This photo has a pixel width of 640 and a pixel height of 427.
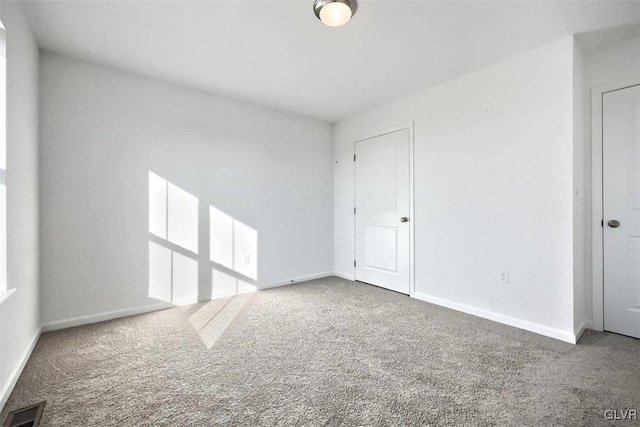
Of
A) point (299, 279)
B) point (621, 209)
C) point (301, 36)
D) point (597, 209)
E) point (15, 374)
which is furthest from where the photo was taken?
point (299, 279)

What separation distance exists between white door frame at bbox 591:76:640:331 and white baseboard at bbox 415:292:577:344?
492mm

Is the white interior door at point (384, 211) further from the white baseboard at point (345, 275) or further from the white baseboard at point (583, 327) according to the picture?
the white baseboard at point (583, 327)

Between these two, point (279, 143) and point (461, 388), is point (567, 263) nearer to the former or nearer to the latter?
point (461, 388)

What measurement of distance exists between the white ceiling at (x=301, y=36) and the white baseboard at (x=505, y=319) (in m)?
2.32

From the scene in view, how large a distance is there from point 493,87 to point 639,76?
992 millimetres

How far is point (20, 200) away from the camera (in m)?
1.90

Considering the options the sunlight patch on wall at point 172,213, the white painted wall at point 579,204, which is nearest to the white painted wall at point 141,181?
the sunlight patch on wall at point 172,213

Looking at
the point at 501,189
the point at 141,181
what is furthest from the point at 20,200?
the point at 501,189

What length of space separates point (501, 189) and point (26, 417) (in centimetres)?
358

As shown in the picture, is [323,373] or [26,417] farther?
[323,373]

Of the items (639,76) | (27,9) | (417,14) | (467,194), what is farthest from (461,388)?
(27,9)

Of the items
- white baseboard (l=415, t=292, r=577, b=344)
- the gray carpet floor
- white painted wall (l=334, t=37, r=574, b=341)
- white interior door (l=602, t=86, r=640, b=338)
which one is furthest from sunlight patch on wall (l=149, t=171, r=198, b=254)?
white interior door (l=602, t=86, r=640, b=338)

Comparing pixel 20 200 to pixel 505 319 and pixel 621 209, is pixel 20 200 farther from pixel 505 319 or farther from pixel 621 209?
pixel 621 209

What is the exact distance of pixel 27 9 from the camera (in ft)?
6.39
